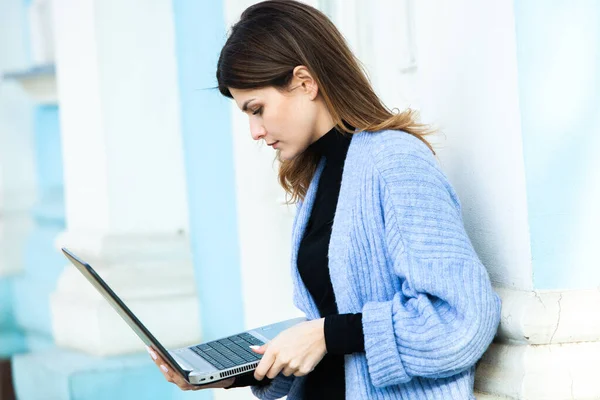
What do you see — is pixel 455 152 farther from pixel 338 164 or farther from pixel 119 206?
pixel 119 206

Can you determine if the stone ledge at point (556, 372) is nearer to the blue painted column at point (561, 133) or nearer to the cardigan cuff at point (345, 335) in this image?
the blue painted column at point (561, 133)

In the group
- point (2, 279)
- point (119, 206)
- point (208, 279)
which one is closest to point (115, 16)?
point (119, 206)

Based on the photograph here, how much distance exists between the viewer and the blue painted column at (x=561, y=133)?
1605mm

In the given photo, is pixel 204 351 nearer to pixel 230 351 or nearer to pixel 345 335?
pixel 230 351

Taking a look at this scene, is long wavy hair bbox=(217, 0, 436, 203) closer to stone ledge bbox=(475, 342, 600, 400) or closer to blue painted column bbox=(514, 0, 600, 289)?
blue painted column bbox=(514, 0, 600, 289)

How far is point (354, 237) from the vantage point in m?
1.63

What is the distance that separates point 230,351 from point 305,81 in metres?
0.49

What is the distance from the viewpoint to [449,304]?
1.53 m

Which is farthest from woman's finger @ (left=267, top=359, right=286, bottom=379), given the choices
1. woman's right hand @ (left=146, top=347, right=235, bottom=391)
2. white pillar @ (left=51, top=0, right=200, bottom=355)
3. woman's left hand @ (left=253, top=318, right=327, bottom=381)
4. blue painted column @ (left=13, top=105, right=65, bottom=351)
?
blue painted column @ (left=13, top=105, right=65, bottom=351)

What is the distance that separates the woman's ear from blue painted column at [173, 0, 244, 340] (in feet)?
A: 6.24

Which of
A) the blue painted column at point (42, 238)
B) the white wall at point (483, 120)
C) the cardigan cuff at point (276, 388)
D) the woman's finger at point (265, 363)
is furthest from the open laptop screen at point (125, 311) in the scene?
the blue painted column at point (42, 238)

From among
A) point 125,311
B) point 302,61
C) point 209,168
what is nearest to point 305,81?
point 302,61

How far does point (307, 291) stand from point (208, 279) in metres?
2.03

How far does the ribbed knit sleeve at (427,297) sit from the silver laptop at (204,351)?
0.76ft
